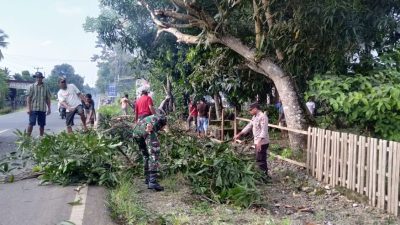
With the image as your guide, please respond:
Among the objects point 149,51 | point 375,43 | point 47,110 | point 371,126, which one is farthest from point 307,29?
point 149,51

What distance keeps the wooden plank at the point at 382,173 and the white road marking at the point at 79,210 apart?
4.15m

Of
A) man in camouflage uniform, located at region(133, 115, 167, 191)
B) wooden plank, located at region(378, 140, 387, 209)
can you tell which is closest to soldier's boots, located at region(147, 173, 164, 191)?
man in camouflage uniform, located at region(133, 115, 167, 191)

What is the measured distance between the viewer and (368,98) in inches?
275

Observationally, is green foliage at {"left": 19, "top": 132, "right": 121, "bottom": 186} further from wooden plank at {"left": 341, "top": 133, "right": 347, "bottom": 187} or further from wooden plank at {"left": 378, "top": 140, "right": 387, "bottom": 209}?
wooden plank at {"left": 378, "top": 140, "right": 387, "bottom": 209}

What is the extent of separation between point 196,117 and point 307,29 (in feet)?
29.0

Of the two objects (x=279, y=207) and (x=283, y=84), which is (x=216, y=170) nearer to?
(x=279, y=207)

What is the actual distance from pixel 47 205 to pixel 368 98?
5.27 m

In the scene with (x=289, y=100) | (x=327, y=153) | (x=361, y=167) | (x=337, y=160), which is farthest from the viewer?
(x=289, y=100)

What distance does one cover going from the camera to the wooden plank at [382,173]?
591cm

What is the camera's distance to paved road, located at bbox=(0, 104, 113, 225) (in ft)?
14.6

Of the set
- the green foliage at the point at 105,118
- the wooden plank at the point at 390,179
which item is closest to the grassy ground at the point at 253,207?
the wooden plank at the point at 390,179

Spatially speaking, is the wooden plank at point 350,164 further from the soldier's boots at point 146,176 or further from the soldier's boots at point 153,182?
the soldier's boots at point 146,176

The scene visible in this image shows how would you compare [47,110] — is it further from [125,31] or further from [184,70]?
[125,31]

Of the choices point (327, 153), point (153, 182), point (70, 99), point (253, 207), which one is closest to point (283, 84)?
point (327, 153)
